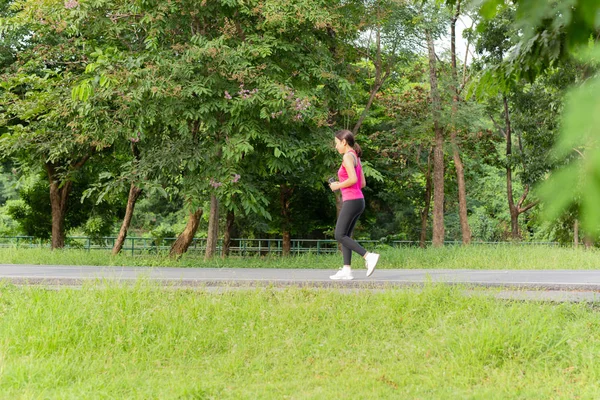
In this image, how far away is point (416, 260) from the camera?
13.0 metres

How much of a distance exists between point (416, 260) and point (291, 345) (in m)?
7.59

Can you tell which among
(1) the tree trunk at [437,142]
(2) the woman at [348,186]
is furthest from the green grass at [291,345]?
(1) the tree trunk at [437,142]

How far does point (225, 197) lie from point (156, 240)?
40.1ft

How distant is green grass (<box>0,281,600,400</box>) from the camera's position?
490 cm

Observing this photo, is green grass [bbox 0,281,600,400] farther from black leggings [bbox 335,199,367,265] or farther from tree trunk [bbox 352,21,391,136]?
tree trunk [bbox 352,21,391,136]

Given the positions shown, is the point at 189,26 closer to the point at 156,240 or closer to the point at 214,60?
the point at 214,60

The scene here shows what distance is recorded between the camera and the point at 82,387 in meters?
4.92

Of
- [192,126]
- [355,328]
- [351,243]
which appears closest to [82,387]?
[355,328]

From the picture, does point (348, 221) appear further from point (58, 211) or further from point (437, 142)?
point (58, 211)

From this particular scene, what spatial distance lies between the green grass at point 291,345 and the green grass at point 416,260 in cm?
513

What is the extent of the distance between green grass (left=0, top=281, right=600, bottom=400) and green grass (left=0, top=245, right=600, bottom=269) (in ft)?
16.8

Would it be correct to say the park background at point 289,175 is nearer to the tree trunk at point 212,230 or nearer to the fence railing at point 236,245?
the tree trunk at point 212,230

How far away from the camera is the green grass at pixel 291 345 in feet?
16.1

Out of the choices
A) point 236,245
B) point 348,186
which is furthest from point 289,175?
point 348,186
